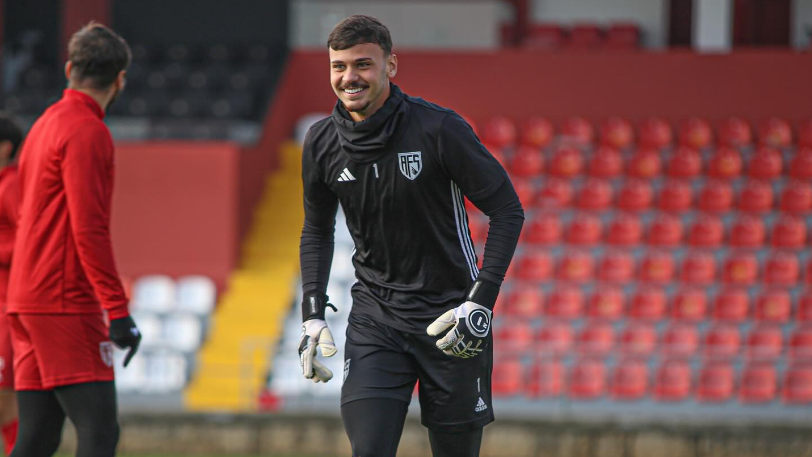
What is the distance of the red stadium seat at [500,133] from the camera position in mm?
13680

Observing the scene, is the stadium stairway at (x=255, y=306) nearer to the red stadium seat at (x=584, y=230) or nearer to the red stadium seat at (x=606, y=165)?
the red stadium seat at (x=584, y=230)

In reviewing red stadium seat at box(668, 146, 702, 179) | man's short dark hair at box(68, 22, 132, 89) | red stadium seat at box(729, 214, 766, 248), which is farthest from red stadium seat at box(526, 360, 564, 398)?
man's short dark hair at box(68, 22, 132, 89)

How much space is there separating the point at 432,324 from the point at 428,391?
309 mm

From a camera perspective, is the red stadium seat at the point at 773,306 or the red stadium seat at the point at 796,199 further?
the red stadium seat at the point at 796,199

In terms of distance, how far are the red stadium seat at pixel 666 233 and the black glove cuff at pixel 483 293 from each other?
356 inches

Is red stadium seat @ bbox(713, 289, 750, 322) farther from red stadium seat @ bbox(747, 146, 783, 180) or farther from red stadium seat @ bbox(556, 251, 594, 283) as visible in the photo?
red stadium seat @ bbox(747, 146, 783, 180)

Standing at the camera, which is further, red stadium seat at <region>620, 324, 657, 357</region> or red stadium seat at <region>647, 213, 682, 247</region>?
red stadium seat at <region>647, 213, 682, 247</region>

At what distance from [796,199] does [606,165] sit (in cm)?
210

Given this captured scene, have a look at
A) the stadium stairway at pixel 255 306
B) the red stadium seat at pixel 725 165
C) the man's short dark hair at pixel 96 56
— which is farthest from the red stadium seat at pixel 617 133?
the man's short dark hair at pixel 96 56

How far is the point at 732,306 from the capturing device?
11578 millimetres

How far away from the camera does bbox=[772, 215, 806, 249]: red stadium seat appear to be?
12258mm

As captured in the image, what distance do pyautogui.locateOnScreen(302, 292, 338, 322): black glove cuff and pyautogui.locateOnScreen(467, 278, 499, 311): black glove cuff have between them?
1.81 feet

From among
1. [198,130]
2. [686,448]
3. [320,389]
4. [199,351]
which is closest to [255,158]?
[198,130]

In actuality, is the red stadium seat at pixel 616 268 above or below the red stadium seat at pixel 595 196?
below
